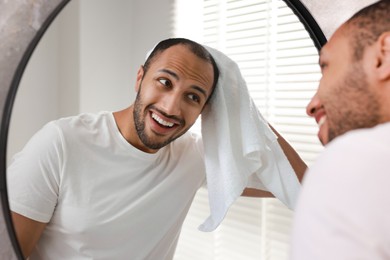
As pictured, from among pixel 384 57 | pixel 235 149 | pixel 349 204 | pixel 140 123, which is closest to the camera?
pixel 349 204

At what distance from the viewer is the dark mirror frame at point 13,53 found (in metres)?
0.63

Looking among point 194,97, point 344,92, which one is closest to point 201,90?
point 194,97

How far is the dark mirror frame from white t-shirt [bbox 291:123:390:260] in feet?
1.44

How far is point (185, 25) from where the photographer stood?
2.58ft

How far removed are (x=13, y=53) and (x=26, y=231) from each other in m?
0.28

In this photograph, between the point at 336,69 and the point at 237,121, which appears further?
the point at 237,121

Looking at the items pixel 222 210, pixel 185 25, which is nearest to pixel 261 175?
pixel 222 210

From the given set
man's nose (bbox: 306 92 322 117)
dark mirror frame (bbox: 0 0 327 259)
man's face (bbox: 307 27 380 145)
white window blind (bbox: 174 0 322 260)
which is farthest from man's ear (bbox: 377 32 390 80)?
dark mirror frame (bbox: 0 0 327 259)

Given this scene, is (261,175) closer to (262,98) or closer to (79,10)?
(262,98)

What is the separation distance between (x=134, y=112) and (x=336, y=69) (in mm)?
347

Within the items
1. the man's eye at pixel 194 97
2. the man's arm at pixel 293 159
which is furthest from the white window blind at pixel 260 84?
the man's eye at pixel 194 97

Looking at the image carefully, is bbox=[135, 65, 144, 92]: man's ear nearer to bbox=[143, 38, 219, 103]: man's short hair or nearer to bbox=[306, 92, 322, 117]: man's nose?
bbox=[143, 38, 219, 103]: man's short hair

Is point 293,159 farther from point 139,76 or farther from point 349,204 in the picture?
point 349,204

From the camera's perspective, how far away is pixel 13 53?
65 centimetres
